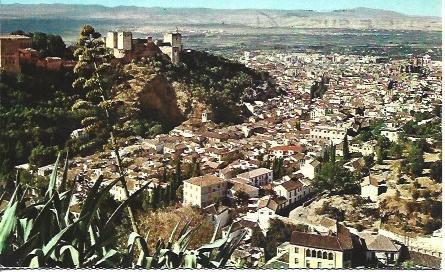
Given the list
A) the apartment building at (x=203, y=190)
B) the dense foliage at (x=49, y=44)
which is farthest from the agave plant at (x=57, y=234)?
the dense foliage at (x=49, y=44)

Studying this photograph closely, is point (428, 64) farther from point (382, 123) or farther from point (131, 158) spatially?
point (131, 158)

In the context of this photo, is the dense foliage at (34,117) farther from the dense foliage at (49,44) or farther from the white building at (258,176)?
the white building at (258,176)

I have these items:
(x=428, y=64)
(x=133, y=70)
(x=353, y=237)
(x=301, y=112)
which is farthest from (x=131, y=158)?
(x=428, y=64)

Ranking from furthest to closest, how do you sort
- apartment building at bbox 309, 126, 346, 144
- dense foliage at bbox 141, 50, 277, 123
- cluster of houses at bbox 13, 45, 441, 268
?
dense foliage at bbox 141, 50, 277, 123, apartment building at bbox 309, 126, 346, 144, cluster of houses at bbox 13, 45, 441, 268

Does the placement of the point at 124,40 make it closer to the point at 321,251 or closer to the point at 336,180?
the point at 336,180

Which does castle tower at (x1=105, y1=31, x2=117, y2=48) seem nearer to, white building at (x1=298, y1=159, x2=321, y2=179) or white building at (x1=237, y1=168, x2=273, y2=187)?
white building at (x1=237, y1=168, x2=273, y2=187)

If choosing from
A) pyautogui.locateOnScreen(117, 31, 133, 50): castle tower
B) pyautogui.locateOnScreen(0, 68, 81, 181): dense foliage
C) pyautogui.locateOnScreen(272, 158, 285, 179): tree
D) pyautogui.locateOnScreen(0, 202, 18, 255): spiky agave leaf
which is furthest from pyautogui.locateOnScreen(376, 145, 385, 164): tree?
pyautogui.locateOnScreen(0, 202, 18, 255): spiky agave leaf

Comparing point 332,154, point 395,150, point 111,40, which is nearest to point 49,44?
point 111,40
